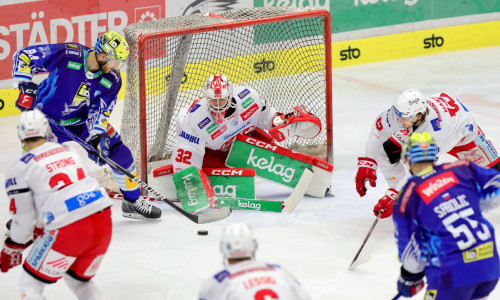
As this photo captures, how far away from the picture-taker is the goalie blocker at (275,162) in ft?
21.4

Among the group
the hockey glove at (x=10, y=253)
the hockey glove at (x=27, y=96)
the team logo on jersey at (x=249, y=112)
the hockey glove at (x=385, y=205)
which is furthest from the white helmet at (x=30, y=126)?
the team logo on jersey at (x=249, y=112)

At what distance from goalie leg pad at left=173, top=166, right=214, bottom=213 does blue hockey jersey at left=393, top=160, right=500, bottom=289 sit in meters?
2.47

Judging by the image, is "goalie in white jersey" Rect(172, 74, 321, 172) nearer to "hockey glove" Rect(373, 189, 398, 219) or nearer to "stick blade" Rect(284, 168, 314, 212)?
"stick blade" Rect(284, 168, 314, 212)

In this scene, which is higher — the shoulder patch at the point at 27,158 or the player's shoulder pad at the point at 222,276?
the shoulder patch at the point at 27,158

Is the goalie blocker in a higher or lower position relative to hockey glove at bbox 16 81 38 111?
lower

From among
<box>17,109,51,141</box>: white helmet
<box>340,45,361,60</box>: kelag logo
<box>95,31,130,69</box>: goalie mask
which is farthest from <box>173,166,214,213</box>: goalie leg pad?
<box>340,45,361,60</box>: kelag logo

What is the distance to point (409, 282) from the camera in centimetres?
412

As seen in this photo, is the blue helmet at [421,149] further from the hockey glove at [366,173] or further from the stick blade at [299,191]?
the stick blade at [299,191]

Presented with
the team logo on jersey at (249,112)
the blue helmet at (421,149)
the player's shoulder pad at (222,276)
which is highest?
the blue helmet at (421,149)

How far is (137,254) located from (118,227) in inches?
20.6

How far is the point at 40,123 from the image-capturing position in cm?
418

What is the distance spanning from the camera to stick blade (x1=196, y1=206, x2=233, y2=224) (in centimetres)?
607

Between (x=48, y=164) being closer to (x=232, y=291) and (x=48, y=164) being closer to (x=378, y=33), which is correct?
(x=232, y=291)

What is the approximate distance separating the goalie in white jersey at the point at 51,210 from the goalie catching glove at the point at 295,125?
2.41 meters
